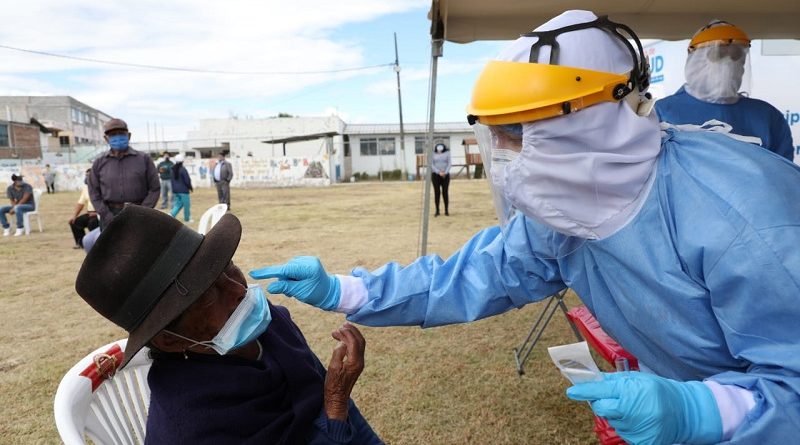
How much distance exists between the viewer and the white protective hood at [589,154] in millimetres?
1229

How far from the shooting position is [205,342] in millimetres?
1482

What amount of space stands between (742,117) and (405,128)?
110 feet

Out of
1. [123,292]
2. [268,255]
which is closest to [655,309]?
[123,292]

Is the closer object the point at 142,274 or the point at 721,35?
the point at 142,274

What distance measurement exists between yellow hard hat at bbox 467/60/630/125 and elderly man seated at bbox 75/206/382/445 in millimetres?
813

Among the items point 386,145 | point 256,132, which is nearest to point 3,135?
point 256,132

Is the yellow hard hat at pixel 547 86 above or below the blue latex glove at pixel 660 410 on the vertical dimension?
above

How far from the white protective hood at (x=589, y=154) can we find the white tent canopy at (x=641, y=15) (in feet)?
8.46

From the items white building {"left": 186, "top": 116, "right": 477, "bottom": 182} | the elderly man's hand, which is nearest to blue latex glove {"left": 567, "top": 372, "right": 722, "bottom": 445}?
the elderly man's hand

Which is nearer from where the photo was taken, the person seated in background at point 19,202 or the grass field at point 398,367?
the grass field at point 398,367

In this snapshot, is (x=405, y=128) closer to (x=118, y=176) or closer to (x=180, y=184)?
(x=180, y=184)

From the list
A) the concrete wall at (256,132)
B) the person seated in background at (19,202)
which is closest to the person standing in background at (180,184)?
the person seated in background at (19,202)

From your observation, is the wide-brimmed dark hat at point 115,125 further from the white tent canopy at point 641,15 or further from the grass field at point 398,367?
the white tent canopy at point 641,15

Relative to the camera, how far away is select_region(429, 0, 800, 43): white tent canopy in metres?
3.62
